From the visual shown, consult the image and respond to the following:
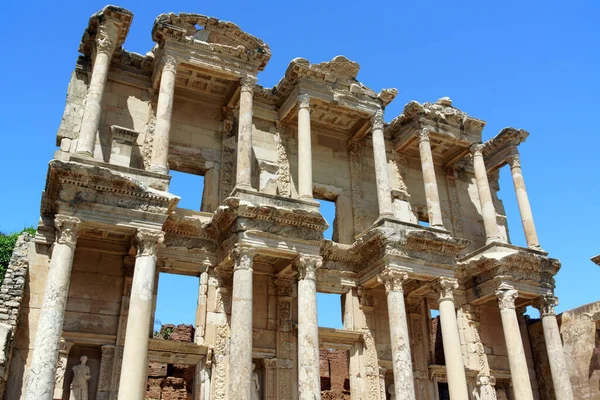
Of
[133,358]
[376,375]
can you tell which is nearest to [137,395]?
[133,358]

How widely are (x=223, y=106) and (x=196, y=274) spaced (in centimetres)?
561

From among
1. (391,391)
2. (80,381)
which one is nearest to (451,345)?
(391,391)

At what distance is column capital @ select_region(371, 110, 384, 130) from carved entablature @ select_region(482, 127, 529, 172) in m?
4.87

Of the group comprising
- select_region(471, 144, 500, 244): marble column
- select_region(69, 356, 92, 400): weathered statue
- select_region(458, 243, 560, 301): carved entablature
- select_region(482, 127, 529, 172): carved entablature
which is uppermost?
select_region(482, 127, 529, 172): carved entablature

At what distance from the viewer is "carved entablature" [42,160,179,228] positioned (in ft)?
42.3

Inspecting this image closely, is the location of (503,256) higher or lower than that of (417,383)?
higher

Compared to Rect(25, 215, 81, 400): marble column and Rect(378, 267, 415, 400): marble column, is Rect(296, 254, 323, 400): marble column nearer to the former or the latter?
Rect(378, 267, 415, 400): marble column

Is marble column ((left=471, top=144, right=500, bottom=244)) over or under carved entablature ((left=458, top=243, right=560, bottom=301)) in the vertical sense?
over

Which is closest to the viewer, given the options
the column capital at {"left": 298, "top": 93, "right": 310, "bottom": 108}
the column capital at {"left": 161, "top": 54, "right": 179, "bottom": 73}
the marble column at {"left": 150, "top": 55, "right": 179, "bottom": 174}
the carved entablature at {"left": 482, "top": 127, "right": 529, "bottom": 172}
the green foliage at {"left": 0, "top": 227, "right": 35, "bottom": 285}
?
the marble column at {"left": 150, "top": 55, "right": 179, "bottom": 174}

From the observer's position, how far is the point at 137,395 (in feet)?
39.2

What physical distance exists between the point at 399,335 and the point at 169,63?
31.8 feet

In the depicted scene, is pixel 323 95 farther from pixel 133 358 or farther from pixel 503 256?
pixel 133 358

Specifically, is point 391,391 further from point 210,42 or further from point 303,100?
point 210,42

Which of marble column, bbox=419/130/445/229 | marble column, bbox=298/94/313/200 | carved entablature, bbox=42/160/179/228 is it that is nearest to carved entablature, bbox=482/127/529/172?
marble column, bbox=419/130/445/229
